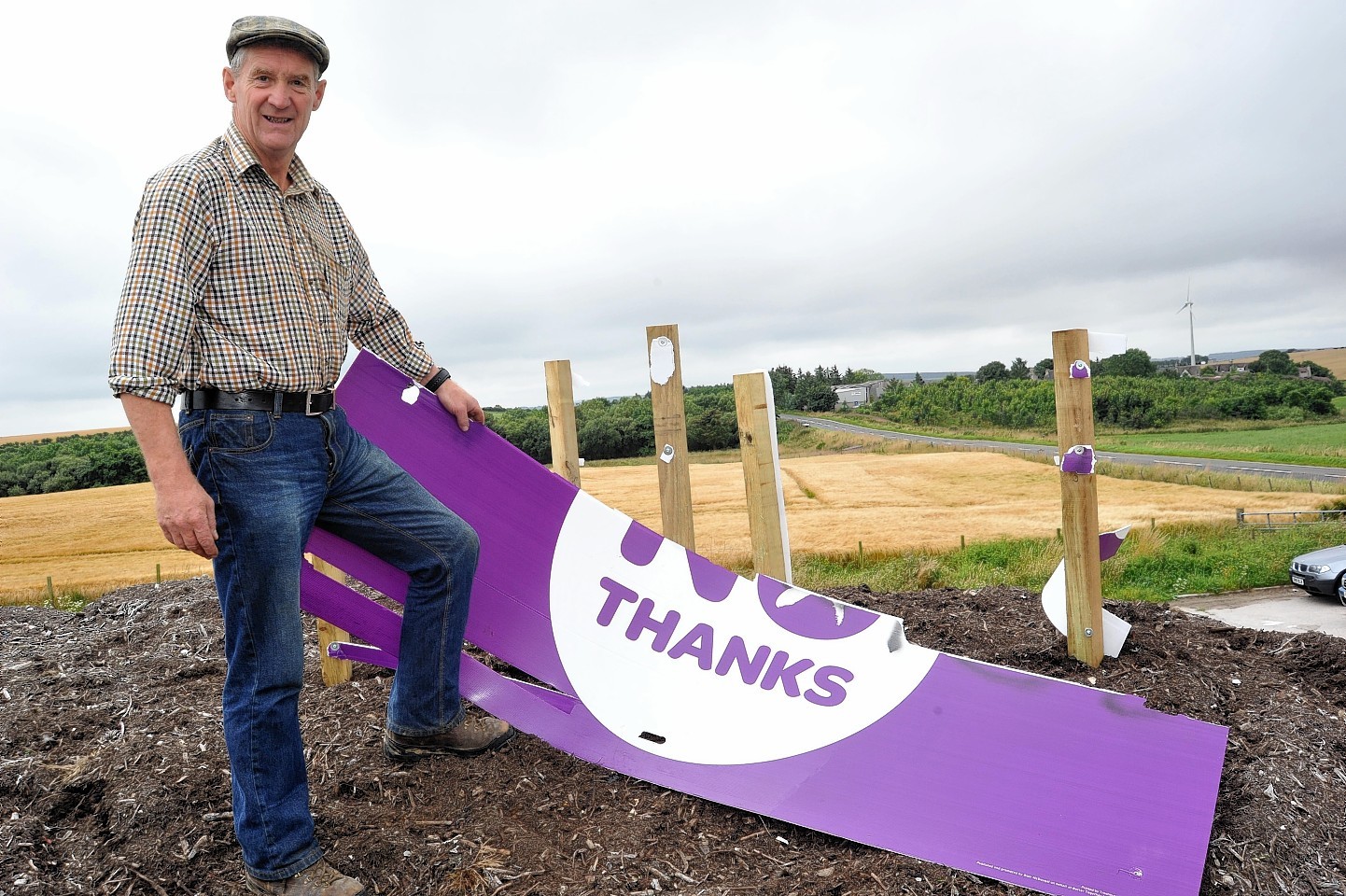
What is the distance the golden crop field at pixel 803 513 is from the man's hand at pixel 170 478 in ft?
10.0

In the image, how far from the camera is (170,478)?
213 centimetres

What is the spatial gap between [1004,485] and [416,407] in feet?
43.8

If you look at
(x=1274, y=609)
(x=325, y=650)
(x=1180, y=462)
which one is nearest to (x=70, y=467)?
(x=325, y=650)

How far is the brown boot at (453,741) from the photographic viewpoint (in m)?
3.17

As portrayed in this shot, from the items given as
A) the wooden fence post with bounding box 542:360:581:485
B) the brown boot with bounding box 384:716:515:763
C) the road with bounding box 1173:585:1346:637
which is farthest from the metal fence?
the brown boot with bounding box 384:716:515:763

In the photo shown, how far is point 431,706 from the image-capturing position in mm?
3135

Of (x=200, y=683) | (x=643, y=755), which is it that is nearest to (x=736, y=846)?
(x=643, y=755)

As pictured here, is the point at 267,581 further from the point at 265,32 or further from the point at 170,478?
the point at 265,32

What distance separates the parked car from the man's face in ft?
28.9

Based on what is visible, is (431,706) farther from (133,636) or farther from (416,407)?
(133,636)

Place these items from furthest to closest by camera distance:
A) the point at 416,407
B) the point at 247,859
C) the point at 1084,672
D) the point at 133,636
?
the point at 133,636 < the point at 1084,672 < the point at 416,407 < the point at 247,859

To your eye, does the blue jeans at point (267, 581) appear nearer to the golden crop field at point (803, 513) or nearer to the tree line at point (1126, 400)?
the golden crop field at point (803, 513)

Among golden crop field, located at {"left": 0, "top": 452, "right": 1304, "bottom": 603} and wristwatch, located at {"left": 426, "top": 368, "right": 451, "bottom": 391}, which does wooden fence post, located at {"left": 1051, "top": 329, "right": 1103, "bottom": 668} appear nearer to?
golden crop field, located at {"left": 0, "top": 452, "right": 1304, "bottom": 603}

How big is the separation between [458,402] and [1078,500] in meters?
2.89
